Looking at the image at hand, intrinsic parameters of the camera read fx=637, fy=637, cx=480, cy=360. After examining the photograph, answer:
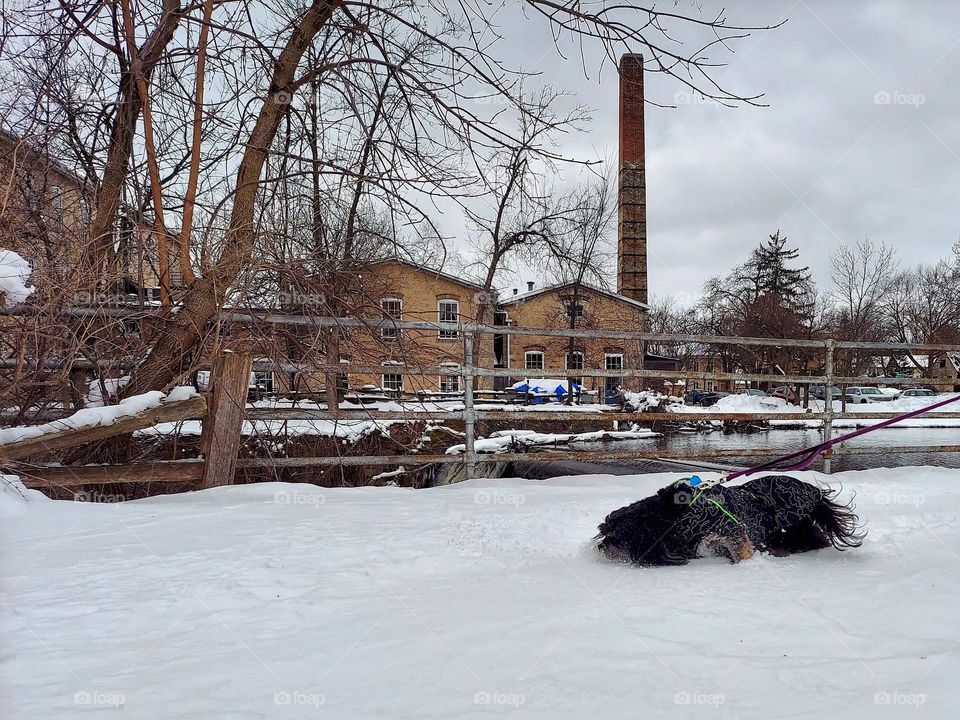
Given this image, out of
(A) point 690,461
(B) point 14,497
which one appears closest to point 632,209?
(A) point 690,461

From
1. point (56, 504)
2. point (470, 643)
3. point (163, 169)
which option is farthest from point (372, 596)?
point (163, 169)

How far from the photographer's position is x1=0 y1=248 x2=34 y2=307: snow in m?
4.22

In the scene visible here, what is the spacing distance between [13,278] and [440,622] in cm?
382

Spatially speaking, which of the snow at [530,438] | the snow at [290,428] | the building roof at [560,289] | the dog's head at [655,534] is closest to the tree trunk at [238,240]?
the snow at [290,428]

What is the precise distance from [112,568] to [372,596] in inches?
50.4

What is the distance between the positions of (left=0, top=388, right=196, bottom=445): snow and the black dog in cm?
331

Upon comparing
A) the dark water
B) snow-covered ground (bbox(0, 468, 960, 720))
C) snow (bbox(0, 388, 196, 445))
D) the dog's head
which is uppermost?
snow (bbox(0, 388, 196, 445))

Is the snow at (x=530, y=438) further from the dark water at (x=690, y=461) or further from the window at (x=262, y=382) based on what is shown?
the window at (x=262, y=382)

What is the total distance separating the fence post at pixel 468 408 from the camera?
19.3 ft

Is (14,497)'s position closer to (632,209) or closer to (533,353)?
(533,353)

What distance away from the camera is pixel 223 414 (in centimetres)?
512

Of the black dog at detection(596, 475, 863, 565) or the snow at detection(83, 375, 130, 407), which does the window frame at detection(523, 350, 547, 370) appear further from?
the black dog at detection(596, 475, 863, 565)

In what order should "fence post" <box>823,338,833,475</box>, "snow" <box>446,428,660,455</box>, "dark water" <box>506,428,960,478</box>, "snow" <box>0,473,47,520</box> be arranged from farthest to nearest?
"snow" <box>446,428,660,455</box>
"dark water" <box>506,428,960,478</box>
"fence post" <box>823,338,833,475</box>
"snow" <box>0,473,47,520</box>

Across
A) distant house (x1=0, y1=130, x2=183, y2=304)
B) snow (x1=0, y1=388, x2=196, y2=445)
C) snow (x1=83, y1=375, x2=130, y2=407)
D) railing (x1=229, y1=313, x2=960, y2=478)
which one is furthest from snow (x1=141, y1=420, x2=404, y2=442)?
distant house (x1=0, y1=130, x2=183, y2=304)
